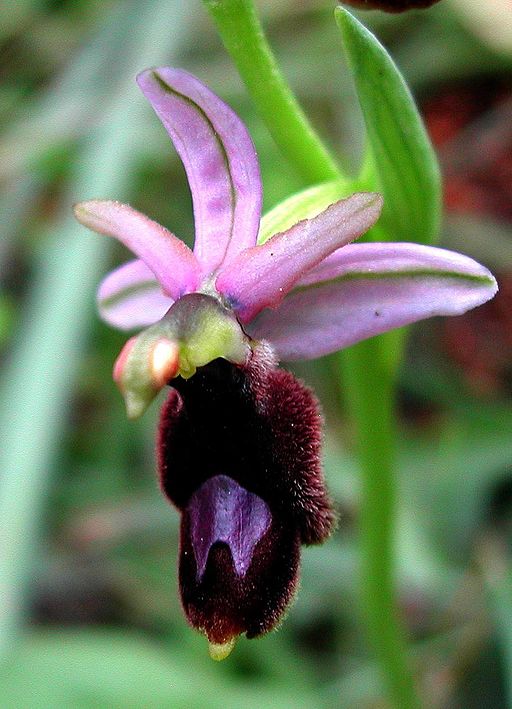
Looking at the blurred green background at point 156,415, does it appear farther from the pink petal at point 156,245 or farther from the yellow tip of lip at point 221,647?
the yellow tip of lip at point 221,647

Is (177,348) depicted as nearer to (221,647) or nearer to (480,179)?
(221,647)

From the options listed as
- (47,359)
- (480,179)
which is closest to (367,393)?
(47,359)

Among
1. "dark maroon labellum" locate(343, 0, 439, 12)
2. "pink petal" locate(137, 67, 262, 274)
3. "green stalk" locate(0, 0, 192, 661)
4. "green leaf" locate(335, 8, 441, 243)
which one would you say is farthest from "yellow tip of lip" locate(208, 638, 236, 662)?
"green stalk" locate(0, 0, 192, 661)

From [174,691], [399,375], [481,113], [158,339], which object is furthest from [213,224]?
[481,113]

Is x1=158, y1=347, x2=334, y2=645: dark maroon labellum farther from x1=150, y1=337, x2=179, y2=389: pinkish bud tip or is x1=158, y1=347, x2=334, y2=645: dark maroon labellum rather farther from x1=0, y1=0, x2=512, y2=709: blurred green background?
x1=0, y1=0, x2=512, y2=709: blurred green background

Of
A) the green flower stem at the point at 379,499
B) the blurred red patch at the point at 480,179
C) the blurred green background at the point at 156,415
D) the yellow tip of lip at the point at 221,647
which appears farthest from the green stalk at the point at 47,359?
the blurred red patch at the point at 480,179
